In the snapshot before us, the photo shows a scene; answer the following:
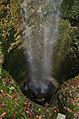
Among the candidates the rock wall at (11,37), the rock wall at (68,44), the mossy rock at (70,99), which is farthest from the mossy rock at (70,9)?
the mossy rock at (70,99)

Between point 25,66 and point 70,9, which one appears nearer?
point 70,9

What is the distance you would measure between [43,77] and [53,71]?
0.40m

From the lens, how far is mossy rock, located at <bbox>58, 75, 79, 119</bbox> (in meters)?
6.47

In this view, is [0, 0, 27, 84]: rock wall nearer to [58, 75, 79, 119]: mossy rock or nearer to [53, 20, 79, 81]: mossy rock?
[53, 20, 79, 81]: mossy rock

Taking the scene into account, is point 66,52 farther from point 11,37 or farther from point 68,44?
point 11,37

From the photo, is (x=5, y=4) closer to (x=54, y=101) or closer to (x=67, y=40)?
(x=67, y=40)

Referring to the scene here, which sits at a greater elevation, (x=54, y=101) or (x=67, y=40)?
(x=67, y=40)

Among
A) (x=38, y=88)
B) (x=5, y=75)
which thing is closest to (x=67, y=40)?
(x=38, y=88)

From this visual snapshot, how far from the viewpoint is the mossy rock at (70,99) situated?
21.2 ft

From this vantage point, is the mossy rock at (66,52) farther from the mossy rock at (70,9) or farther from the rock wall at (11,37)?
the rock wall at (11,37)

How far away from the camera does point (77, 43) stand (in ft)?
26.5

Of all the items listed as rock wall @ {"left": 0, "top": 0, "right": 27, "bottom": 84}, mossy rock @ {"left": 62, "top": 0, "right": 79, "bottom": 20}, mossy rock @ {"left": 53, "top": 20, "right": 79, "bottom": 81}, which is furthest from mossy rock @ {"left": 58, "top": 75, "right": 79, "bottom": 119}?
mossy rock @ {"left": 62, "top": 0, "right": 79, "bottom": 20}

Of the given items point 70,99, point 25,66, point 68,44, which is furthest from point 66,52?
point 70,99

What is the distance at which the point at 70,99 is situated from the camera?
685cm
